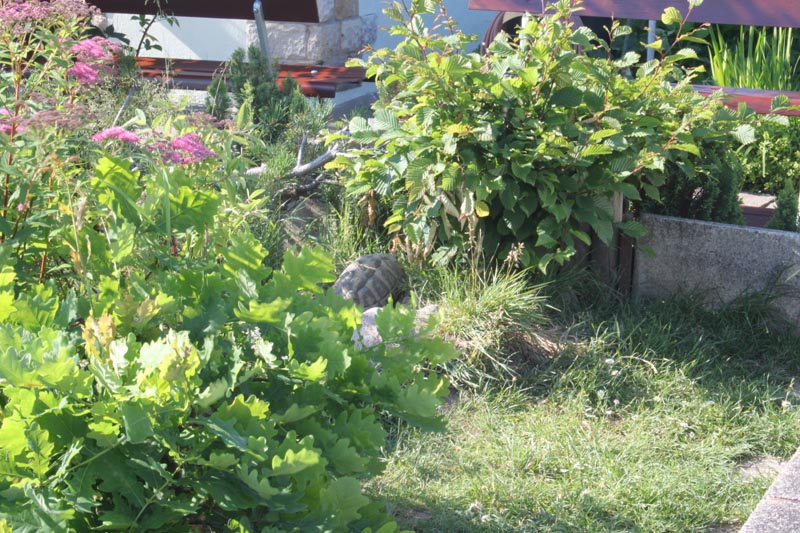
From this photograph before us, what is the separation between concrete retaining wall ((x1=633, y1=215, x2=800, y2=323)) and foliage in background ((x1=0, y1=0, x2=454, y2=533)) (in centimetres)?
254

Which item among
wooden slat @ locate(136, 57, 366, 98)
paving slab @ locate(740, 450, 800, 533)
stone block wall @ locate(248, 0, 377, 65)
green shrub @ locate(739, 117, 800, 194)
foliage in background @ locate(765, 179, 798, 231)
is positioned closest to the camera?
paving slab @ locate(740, 450, 800, 533)

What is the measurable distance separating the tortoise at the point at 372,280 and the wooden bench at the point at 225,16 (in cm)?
287

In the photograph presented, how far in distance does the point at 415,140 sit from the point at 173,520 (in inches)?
106

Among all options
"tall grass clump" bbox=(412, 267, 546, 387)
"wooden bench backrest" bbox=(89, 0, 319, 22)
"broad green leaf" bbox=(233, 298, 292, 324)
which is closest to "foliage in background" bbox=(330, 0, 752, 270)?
"tall grass clump" bbox=(412, 267, 546, 387)

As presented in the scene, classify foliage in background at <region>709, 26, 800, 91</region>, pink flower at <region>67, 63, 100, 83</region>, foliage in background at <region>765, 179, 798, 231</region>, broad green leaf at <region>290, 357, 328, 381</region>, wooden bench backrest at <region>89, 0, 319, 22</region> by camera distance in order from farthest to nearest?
1. wooden bench backrest at <region>89, 0, 319, 22</region>
2. foliage in background at <region>709, 26, 800, 91</region>
3. foliage in background at <region>765, 179, 798, 231</region>
4. pink flower at <region>67, 63, 100, 83</region>
5. broad green leaf at <region>290, 357, 328, 381</region>

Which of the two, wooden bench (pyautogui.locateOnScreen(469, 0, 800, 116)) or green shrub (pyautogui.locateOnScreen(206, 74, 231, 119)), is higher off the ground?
wooden bench (pyautogui.locateOnScreen(469, 0, 800, 116))

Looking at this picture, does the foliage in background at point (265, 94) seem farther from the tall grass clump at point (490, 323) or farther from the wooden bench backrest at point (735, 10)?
the tall grass clump at point (490, 323)

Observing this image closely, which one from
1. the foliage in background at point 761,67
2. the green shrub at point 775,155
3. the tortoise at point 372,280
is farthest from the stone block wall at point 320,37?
the tortoise at point 372,280

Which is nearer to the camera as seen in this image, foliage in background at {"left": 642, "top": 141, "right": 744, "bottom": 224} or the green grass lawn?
the green grass lawn

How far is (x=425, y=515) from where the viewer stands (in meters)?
2.89

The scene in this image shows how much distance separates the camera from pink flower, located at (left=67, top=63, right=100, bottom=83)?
8.70 ft

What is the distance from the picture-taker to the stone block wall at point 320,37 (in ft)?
28.6

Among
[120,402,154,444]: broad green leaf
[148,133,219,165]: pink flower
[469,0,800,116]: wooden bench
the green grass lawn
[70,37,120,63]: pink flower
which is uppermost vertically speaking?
[469,0,800,116]: wooden bench

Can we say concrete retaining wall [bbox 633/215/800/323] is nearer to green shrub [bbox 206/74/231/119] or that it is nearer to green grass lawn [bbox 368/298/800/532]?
green grass lawn [bbox 368/298/800/532]
